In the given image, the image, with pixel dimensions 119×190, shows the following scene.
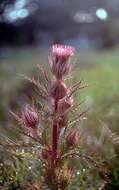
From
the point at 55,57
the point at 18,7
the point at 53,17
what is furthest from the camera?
the point at 53,17

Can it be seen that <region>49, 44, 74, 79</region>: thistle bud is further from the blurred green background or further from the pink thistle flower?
the blurred green background

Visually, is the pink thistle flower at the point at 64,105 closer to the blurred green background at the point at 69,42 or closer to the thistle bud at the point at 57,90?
the thistle bud at the point at 57,90

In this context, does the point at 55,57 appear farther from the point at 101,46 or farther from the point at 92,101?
the point at 101,46

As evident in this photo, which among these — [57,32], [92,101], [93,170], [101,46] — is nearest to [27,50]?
[57,32]

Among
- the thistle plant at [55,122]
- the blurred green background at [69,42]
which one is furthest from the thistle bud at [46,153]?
the blurred green background at [69,42]

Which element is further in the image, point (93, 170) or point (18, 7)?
point (18, 7)

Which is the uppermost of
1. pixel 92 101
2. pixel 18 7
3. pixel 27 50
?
pixel 27 50
